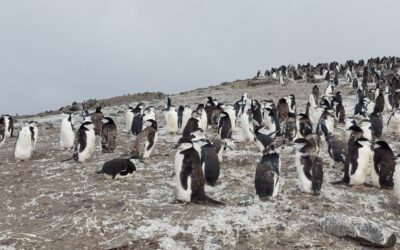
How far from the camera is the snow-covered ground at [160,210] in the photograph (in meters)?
8.62

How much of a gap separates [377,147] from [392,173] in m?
0.71

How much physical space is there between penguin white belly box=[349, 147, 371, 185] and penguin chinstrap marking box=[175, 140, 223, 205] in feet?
11.9

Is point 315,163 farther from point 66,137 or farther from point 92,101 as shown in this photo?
point 92,101

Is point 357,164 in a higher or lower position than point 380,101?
lower

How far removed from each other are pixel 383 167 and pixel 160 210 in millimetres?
5426

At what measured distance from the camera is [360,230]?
877 centimetres

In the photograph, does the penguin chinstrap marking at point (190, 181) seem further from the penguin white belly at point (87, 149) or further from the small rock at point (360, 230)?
the penguin white belly at point (87, 149)

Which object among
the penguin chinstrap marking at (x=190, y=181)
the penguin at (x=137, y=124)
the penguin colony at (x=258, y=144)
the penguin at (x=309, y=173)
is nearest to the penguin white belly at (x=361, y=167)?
the penguin colony at (x=258, y=144)

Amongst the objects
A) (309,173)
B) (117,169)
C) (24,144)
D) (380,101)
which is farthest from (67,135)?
(380,101)

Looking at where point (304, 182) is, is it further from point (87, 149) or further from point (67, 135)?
point (67, 135)

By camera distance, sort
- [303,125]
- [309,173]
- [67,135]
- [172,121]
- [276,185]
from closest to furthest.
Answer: [276,185] → [309,173] → [303,125] → [67,135] → [172,121]

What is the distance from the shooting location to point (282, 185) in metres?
11.7

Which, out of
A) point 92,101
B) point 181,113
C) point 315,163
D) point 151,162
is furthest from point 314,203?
point 92,101

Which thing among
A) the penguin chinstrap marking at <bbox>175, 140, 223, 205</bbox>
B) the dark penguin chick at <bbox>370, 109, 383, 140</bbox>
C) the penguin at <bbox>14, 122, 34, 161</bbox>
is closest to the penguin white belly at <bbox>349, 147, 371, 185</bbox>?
the penguin chinstrap marking at <bbox>175, 140, 223, 205</bbox>
